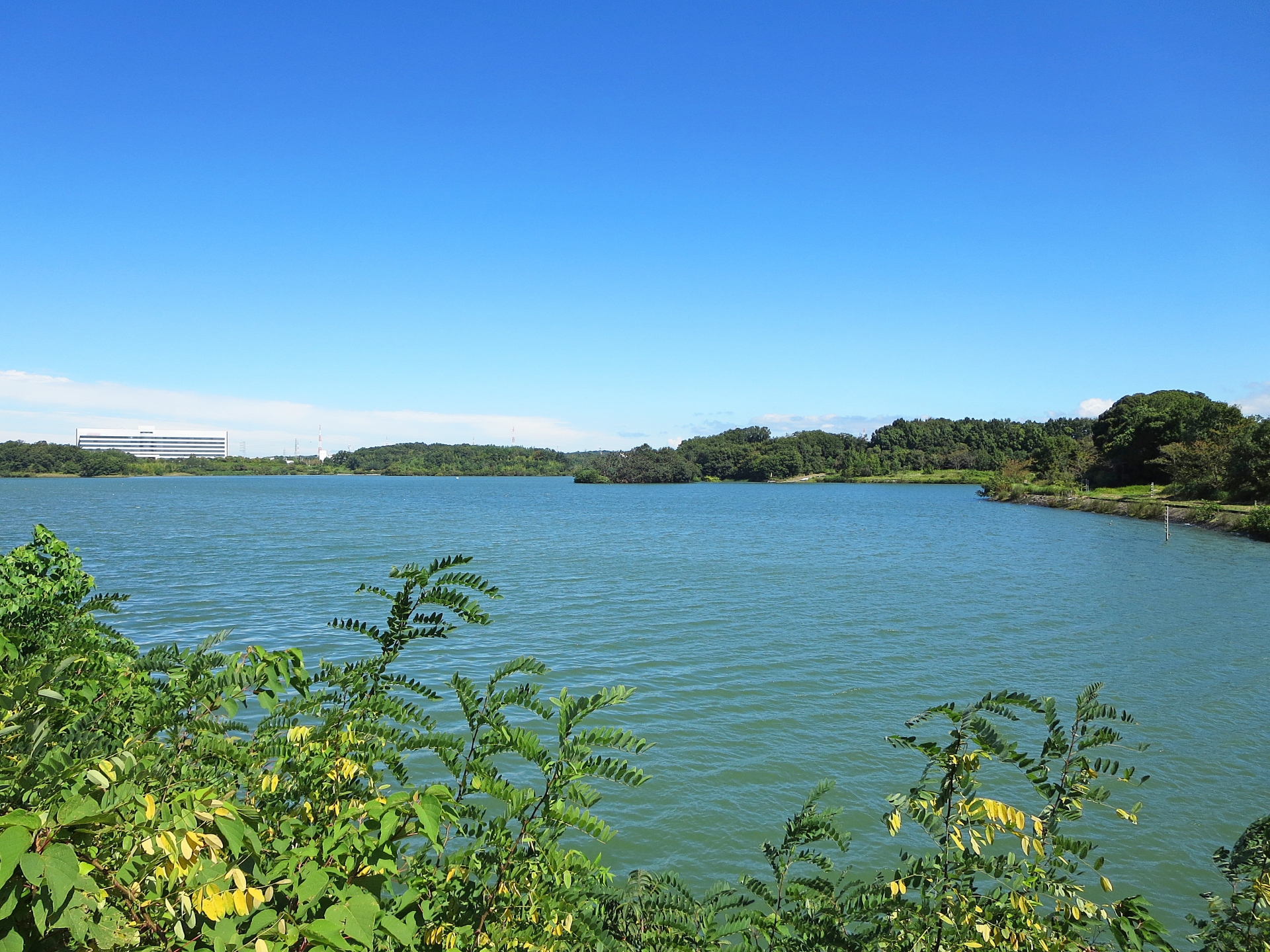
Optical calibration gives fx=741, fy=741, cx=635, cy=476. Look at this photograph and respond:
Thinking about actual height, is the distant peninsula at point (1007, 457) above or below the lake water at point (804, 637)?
above

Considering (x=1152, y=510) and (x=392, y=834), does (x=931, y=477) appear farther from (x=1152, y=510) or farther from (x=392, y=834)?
(x=392, y=834)

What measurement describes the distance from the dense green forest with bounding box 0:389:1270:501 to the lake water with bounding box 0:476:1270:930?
13.3 metres

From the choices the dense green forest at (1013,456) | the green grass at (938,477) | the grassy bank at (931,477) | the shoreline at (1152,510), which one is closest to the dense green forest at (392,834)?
the shoreline at (1152,510)

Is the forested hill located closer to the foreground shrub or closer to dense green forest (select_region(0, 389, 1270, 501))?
dense green forest (select_region(0, 389, 1270, 501))

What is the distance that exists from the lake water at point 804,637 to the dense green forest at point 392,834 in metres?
4.17

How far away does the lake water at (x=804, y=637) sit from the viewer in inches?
348

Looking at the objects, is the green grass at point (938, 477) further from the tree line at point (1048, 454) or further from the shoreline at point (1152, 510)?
the shoreline at point (1152, 510)

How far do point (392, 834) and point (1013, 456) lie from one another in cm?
17097

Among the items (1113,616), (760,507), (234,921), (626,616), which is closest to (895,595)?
(1113,616)

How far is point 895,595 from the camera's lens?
23.3 meters

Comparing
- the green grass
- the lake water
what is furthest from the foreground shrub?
the green grass

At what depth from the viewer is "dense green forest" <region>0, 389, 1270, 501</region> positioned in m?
52.8

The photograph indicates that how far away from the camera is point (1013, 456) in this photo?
15388cm

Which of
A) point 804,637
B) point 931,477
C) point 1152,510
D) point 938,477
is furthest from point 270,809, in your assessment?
point 931,477
